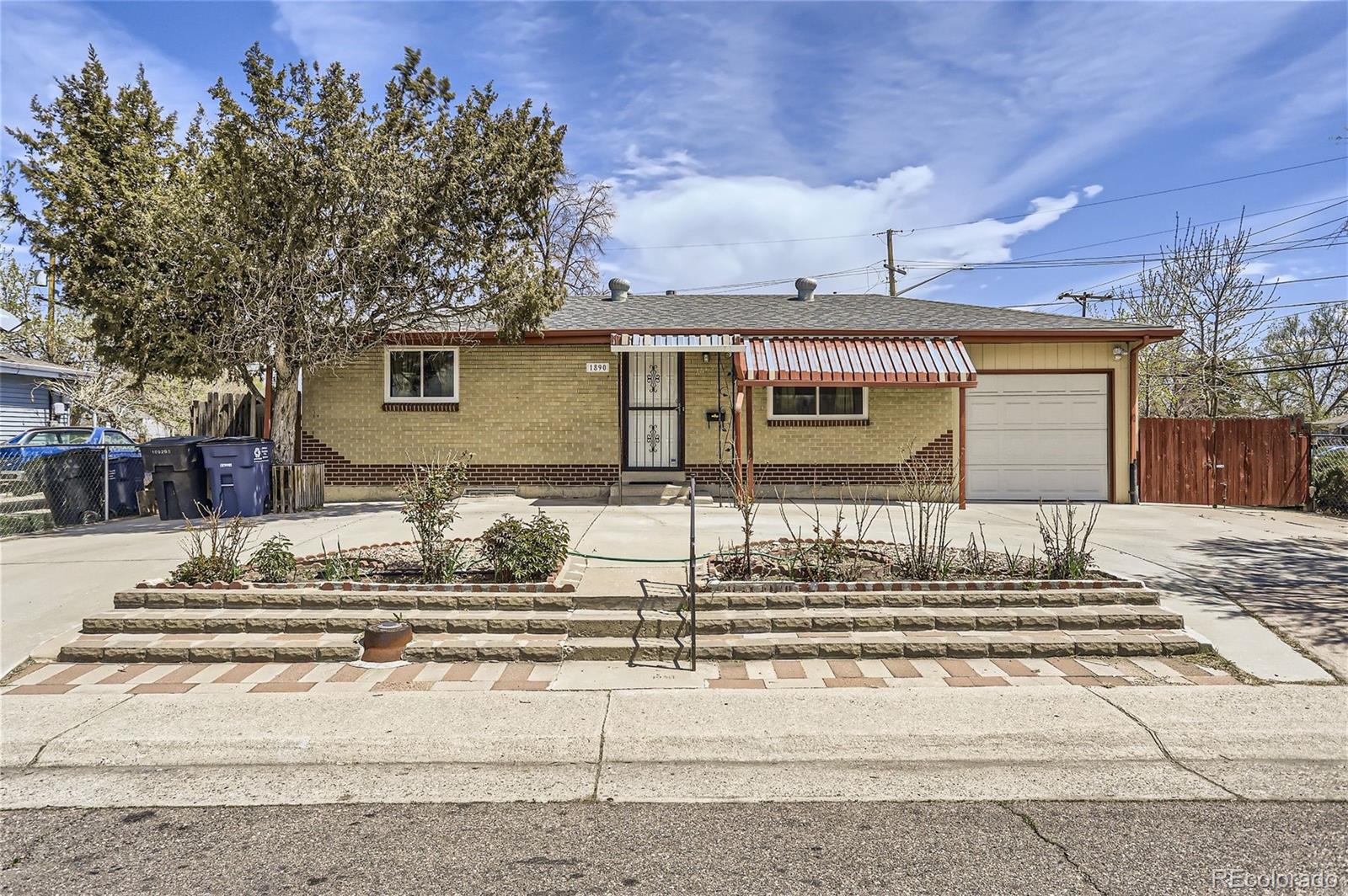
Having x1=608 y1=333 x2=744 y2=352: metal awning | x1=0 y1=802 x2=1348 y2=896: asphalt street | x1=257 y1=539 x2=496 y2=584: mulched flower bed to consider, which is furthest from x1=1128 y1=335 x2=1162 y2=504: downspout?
x1=257 y1=539 x2=496 y2=584: mulched flower bed

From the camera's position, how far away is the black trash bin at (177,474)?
10562 millimetres

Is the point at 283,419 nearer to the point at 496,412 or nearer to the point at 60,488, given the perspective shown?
the point at 60,488

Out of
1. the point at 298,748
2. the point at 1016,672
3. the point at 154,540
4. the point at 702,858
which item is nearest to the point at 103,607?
the point at 154,540

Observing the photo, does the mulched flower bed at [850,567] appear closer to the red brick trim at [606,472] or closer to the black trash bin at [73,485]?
the red brick trim at [606,472]

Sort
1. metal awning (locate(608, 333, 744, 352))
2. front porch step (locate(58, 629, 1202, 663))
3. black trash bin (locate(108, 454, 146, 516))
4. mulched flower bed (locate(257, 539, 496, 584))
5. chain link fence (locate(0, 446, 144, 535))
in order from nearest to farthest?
front porch step (locate(58, 629, 1202, 663)), mulched flower bed (locate(257, 539, 496, 584)), chain link fence (locate(0, 446, 144, 535)), black trash bin (locate(108, 454, 146, 516)), metal awning (locate(608, 333, 744, 352))

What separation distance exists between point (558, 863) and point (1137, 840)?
2375 mm

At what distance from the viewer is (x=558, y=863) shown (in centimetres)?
294

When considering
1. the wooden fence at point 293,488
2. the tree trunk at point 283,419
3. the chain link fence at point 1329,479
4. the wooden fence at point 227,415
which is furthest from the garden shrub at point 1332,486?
the wooden fence at point 227,415

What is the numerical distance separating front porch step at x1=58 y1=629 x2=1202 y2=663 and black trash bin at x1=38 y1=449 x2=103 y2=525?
650cm

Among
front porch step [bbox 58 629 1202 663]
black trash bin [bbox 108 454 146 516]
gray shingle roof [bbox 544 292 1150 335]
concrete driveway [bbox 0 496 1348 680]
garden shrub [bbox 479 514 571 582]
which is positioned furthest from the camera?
gray shingle roof [bbox 544 292 1150 335]

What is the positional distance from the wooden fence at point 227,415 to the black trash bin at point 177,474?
7.72 ft

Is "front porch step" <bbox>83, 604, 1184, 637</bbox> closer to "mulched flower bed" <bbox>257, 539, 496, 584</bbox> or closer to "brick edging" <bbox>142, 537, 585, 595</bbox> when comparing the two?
"brick edging" <bbox>142, 537, 585, 595</bbox>

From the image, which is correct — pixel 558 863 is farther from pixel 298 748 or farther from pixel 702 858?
pixel 298 748

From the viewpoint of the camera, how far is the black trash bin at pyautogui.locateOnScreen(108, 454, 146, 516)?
1138 cm
